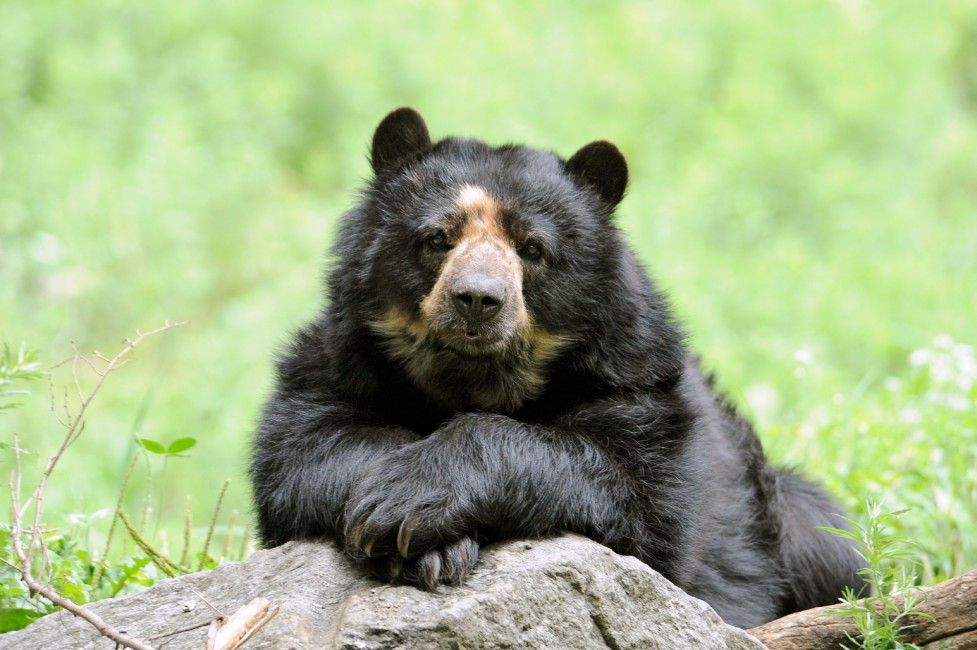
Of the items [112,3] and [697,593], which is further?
[112,3]

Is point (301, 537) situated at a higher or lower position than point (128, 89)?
lower

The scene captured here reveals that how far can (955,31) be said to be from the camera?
19203 millimetres

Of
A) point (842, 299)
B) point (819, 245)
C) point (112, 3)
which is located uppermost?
point (112, 3)

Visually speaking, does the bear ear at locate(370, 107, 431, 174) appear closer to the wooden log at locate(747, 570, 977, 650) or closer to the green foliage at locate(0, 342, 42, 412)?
the green foliage at locate(0, 342, 42, 412)

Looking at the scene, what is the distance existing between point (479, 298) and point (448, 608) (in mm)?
1415

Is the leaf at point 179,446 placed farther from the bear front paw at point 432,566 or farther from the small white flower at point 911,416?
the small white flower at point 911,416

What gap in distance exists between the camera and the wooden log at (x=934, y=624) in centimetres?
499

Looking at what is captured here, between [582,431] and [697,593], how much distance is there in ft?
3.84

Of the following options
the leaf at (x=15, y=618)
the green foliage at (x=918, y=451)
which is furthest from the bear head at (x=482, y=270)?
the green foliage at (x=918, y=451)

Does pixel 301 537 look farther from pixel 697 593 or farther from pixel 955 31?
pixel 955 31

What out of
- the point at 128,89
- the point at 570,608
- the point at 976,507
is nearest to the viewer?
the point at 570,608

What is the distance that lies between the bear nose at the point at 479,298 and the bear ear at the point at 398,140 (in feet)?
3.60

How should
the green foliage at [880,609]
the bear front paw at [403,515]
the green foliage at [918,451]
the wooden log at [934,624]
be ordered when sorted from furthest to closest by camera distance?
the green foliage at [918,451]
the wooden log at [934,624]
the green foliage at [880,609]
the bear front paw at [403,515]

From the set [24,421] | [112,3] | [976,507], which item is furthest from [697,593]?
[112,3]
